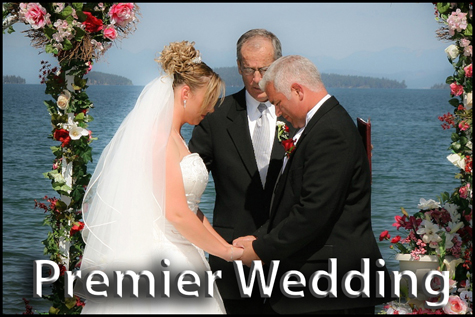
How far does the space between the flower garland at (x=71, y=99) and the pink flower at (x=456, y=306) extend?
2975 millimetres

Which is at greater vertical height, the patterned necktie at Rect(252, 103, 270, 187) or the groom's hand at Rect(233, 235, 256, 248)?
the patterned necktie at Rect(252, 103, 270, 187)

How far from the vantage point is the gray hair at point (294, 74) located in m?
4.12

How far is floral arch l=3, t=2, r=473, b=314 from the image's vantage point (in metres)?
5.16

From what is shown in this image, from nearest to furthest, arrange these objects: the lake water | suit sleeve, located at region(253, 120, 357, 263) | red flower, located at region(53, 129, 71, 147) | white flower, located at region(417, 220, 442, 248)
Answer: suit sleeve, located at region(253, 120, 357, 263), white flower, located at region(417, 220, 442, 248), red flower, located at region(53, 129, 71, 147), the lake water

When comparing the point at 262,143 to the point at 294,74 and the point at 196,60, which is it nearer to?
the point at 196,60

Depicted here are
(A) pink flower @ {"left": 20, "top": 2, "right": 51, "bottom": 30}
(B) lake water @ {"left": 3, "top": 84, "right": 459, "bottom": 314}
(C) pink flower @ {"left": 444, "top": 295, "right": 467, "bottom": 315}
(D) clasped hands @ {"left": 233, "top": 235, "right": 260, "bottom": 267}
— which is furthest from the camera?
(B) lake water @ {"left": 3, "top": 84, "right": 459, "bottom": 314}

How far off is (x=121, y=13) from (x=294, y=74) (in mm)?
2050

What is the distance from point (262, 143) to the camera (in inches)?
205

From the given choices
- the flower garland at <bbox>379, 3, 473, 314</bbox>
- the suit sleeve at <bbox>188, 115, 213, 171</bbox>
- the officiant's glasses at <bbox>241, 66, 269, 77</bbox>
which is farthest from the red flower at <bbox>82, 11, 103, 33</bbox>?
the flower garland at <bbox>379, 3, 473, 314</bbox>

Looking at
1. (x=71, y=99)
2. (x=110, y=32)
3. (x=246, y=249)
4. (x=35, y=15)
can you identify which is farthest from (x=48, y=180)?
(x=246, y=249)

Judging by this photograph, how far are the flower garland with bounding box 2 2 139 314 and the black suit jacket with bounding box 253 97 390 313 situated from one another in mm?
2194

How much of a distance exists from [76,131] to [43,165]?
93.8ft

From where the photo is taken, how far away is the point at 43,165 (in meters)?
33.1

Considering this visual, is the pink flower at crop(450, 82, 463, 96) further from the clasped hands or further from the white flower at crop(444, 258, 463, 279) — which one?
the clasped hands
